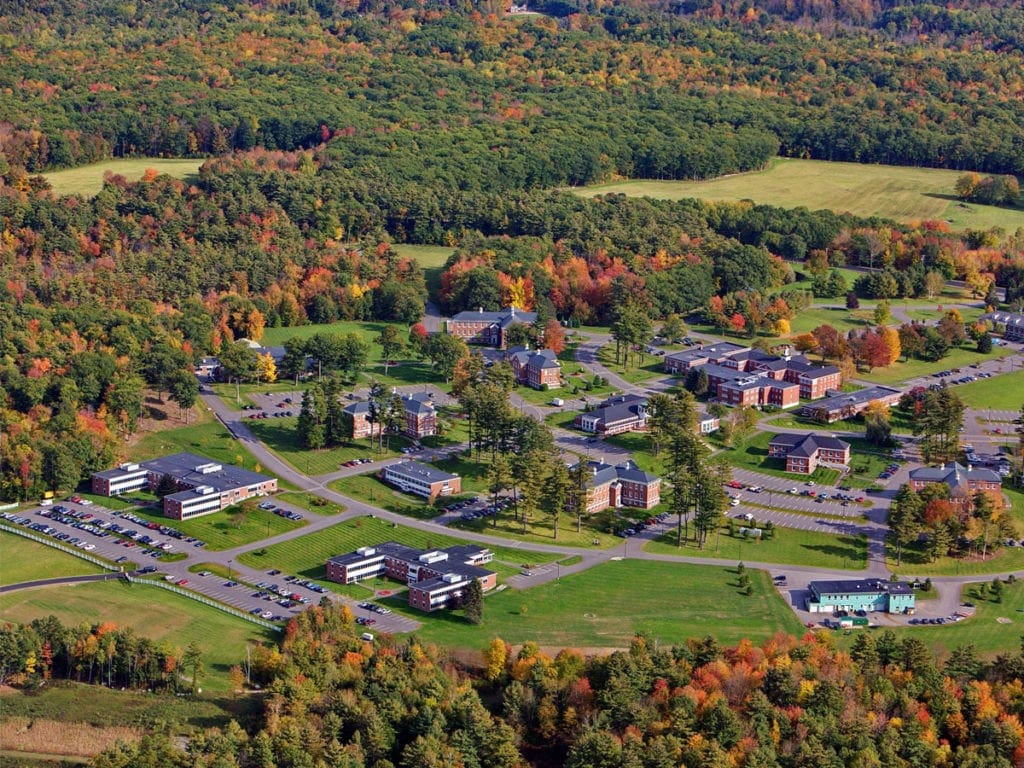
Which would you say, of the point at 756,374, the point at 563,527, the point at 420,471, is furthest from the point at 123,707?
the point at 756,374

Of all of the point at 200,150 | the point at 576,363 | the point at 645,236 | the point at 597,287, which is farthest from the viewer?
the point at 200,150

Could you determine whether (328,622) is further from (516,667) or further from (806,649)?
(806,649)

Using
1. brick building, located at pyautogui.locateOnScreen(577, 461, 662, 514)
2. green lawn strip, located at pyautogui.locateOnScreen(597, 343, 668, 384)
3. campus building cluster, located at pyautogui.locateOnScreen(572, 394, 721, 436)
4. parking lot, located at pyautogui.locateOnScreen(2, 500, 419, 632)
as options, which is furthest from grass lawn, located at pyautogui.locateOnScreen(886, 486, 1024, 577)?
green lawn strip, located at pyautogui.locateOnScreen(597, 343, 668, 384)

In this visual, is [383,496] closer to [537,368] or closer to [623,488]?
[623,488]

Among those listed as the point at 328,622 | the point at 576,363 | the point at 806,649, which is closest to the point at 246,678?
the point at 328,622

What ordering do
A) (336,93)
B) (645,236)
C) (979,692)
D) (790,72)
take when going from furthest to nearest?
(790,72), (336,93), (645,236), (979,692)

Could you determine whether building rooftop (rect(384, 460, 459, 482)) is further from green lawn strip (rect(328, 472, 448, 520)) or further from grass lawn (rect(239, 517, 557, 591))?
grass lawn (rect(239, 517, 557, 591))
